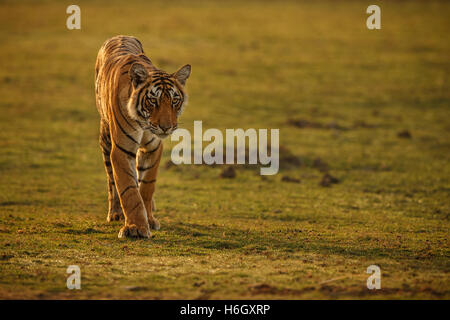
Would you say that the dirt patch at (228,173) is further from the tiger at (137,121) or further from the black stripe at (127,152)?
the black stripe at (127,152)

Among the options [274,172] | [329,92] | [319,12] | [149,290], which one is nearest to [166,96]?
[149,290]

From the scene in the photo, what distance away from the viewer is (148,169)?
891 cm

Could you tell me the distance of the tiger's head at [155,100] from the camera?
26.1 ft

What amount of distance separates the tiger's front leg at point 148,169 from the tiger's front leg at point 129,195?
414 mm

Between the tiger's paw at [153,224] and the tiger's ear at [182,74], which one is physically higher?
the tiger's ear at [182,74]

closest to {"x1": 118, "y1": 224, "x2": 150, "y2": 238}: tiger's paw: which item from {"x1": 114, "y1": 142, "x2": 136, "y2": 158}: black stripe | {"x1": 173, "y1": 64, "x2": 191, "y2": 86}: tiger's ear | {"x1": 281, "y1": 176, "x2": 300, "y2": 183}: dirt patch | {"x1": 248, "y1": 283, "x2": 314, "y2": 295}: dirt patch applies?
{"x1": 114, "y1": 142, "x2": 136, "y2": 158}: black stripe

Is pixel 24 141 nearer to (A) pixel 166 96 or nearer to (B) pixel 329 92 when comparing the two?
(A) pixel 166 96

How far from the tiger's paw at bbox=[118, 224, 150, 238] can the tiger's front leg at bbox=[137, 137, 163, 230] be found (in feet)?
2.10

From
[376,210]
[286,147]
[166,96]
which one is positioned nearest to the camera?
[166,96]

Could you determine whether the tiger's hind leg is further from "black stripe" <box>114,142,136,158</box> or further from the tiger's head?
the tiger's head

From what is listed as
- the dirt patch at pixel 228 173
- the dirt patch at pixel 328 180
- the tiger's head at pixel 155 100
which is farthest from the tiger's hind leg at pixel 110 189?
the dirt patch at pixel 328 180

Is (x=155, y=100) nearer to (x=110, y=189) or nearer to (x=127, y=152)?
(x=127, y=152)

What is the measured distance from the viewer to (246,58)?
26.6 metres
